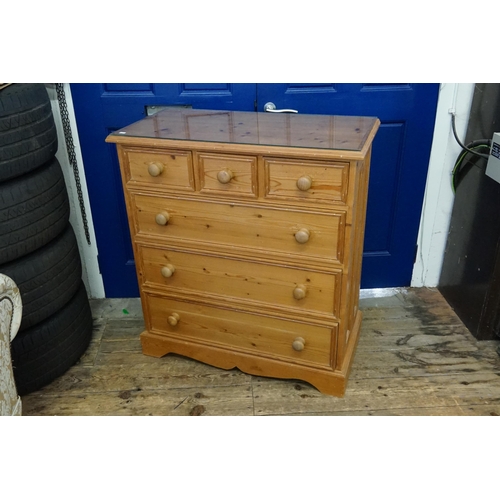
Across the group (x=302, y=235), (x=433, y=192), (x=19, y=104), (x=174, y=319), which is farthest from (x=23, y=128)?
(x=433, y=192)

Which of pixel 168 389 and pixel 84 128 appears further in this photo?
pixel 84 128

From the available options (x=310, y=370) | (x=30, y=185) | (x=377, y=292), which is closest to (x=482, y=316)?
(x=377, y=292)

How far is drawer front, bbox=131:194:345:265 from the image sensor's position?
5.67 feet

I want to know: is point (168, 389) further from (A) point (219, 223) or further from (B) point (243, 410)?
(A) point (219, 223)

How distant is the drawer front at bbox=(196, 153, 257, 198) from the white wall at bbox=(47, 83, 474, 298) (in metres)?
0.87

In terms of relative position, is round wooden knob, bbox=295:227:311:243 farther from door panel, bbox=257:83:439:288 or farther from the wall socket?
the wall socket

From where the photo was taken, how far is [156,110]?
2250mm

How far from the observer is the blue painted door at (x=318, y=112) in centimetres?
220

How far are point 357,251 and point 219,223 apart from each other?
58 cm

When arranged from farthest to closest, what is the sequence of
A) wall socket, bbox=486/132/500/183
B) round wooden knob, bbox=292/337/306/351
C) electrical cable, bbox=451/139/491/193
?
electrical cable, bbox=451/139/491/193 → wall socket, bbox=486/132/500/183 → round wooden knob, bbox=292/337/306/351

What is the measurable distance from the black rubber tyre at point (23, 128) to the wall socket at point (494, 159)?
1.82 metres

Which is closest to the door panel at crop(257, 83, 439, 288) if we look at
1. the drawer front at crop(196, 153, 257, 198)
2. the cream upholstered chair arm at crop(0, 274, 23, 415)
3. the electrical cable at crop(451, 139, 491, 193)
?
the electrical cable at crop(451, 139, 491, 193)

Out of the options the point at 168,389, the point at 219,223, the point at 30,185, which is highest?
the point at 30,185

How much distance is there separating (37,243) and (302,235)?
1021mm
